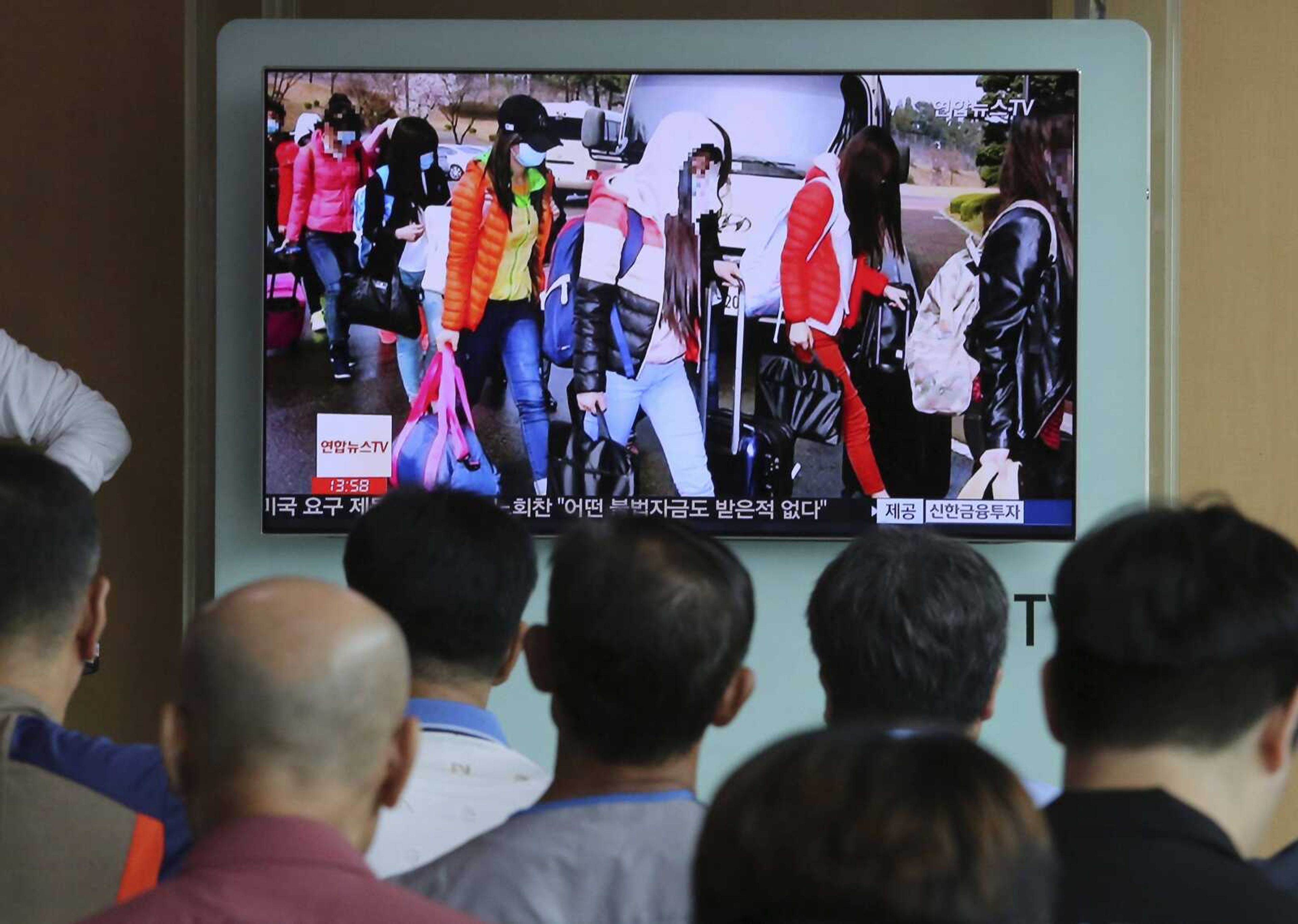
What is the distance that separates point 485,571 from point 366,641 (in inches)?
33.2

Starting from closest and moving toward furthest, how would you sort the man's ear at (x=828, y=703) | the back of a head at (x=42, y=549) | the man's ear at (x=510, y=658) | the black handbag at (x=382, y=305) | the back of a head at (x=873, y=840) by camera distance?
the back of a head at (x=873, y=840), the back of a head at (x=42, y=549), the man's ear at (x=828, y=703), the man's ear at (x=510, y=658), the black handbag at (x=382, y=305)

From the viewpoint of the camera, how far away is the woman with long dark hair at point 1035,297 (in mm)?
3928

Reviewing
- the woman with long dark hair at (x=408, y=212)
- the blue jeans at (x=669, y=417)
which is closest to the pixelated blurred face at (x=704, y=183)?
the blue jeans at (x=669, y=417)

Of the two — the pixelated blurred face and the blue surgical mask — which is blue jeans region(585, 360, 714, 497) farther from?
the blue surgical mask

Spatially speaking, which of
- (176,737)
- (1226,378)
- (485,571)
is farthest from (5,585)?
(1226,378)

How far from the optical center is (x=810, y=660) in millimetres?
4027

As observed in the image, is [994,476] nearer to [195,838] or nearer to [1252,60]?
[1252,60]

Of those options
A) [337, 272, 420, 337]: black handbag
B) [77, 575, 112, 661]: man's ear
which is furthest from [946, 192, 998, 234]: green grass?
[77, 575, 112, 661]: man's ear

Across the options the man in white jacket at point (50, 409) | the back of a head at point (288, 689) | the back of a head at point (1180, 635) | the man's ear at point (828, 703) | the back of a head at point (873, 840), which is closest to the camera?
Answer: the back of a head at point (873, 840)

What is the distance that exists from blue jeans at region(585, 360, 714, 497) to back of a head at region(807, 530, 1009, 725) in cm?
183

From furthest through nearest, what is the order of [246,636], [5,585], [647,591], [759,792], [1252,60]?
[1252,60]
[5,585]
[647,591]
[246,636]
[759,792]

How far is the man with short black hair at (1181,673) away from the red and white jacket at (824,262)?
2.54 metres

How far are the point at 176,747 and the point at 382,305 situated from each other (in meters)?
2.78

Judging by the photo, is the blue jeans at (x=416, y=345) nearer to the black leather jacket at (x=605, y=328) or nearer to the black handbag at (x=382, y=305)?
the black handbag at (x=382, y=305)
